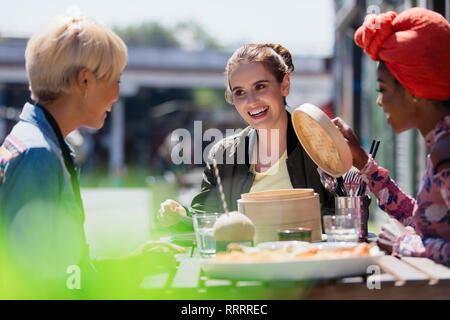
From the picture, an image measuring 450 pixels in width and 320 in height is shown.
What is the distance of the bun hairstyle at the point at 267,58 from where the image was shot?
3047 mm

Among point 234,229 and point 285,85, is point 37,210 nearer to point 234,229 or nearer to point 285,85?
point 234,229

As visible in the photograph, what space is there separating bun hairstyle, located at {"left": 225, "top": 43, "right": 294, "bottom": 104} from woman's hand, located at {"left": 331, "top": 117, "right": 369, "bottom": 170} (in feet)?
2.85

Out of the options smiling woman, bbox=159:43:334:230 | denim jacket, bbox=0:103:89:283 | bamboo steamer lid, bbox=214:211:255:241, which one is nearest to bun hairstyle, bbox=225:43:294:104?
smiling woman, bbox=159:43:334:230

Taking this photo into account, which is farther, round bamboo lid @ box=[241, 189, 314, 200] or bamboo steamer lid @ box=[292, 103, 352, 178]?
round bamboo lid @ box=[241, 189, 314, 200]

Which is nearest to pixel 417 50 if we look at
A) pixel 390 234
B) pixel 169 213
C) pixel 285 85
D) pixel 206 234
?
pixel 390 234

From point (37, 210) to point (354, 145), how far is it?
128 cm

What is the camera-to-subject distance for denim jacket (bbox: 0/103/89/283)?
62.1 inches

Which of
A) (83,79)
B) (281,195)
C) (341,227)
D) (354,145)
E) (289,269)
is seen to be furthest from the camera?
(354,145)

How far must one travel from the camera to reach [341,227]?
6.60 ft

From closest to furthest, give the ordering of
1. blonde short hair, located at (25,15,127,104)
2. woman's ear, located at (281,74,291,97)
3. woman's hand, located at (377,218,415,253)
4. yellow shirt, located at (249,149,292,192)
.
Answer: blonde short hair, located at (25,15,127,104)
woman's hand, located at (377,218,415,253)
yellow shirt, located at (249,149,292,192)
woman's ear, located at (281,74,291,97)

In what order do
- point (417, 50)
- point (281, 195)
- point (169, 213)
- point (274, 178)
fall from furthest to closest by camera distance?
point (274, 178) < point (169, 213) < point (281, 195) < point (417, 50)

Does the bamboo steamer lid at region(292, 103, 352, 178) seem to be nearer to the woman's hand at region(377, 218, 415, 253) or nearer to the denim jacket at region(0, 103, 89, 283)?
the woman's hand at region(377, 218, 415, 253)
